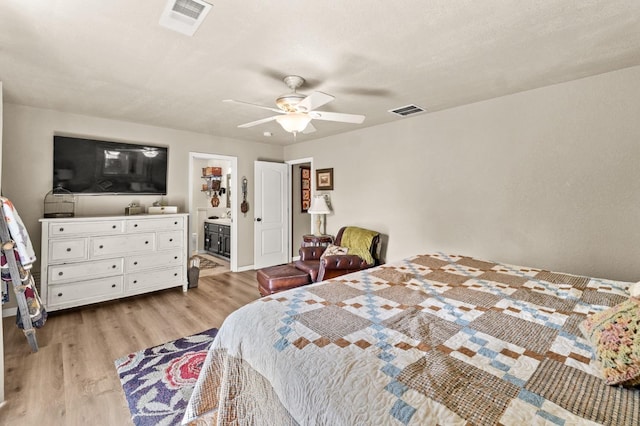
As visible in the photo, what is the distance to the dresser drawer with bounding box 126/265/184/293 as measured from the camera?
3.67 metres

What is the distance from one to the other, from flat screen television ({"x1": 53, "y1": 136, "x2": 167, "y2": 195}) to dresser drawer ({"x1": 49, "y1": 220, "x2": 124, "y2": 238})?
529 millimetres

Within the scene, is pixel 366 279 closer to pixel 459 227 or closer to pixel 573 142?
pixel 459 227

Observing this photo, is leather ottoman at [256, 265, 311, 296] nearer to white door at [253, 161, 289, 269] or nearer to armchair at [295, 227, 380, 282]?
armchair at [295, 227, 380, 282]

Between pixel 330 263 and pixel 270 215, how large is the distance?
97.8 inches

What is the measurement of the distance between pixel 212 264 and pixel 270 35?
4.82 metres

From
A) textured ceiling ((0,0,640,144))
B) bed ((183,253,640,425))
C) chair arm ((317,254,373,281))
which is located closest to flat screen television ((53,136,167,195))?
textured ceiling ((0,0,640,144))

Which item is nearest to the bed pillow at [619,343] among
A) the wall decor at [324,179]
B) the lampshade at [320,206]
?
the lampshade at [320,206]

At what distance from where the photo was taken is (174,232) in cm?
399

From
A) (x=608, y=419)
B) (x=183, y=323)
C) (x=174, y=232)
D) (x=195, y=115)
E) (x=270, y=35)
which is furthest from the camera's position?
(x=174, y=232)

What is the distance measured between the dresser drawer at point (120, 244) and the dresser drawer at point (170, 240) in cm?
8

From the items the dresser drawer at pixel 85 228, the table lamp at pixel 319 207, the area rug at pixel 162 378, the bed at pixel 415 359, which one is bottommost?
the area rug at pixel 162 378

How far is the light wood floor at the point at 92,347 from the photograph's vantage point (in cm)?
183

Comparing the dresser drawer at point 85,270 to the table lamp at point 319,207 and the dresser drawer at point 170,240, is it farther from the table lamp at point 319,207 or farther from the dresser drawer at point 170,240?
the table lamp at point 319,207

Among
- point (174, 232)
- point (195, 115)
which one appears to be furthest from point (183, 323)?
point (195, 115)
